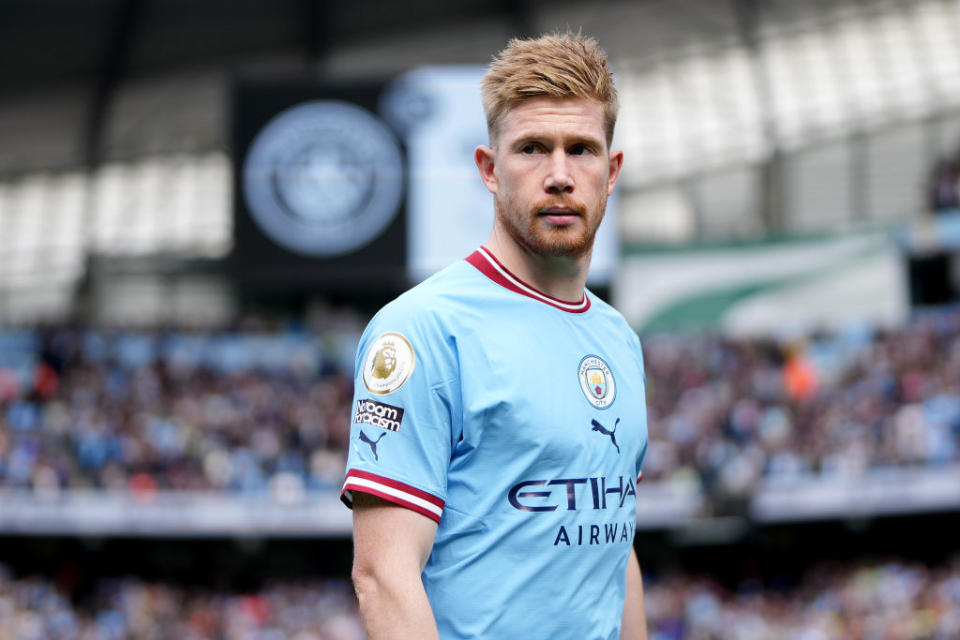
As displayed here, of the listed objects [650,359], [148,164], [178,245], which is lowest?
[650,359]

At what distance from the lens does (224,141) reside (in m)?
29.7

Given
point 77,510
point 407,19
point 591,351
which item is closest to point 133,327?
point 77,510

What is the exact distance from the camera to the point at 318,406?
21.1 m

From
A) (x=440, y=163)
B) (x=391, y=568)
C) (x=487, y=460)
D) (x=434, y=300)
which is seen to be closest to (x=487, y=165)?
(x=434, y=300)

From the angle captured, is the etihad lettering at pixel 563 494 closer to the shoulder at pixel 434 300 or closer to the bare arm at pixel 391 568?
the bare arm at pixel 391 568

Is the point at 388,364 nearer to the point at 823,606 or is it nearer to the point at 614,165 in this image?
the point at 614,165

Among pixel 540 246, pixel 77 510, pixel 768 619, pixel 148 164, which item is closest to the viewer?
pixel 540 246

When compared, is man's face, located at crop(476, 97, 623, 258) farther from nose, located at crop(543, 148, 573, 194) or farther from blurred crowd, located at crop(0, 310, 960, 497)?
blurred crowd, located at crop(0, 310, 960, 497)

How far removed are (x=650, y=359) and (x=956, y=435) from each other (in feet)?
21.6

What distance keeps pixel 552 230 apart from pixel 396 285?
1950 centimetres

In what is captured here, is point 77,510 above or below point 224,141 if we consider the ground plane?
below

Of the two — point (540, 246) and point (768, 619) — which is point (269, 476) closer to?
point (768, 619)

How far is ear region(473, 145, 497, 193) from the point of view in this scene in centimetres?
196

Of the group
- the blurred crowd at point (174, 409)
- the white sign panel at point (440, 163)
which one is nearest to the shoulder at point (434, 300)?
the white sign panel at point (440, 163)
